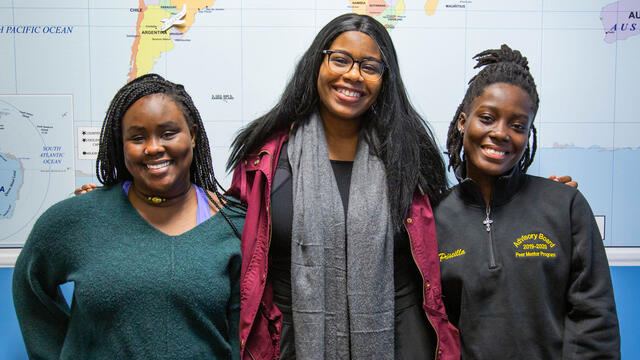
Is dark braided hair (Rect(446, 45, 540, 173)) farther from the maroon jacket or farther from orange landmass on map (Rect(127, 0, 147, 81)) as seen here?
orange landmass on map (Rect(127, 0, 147, 81))

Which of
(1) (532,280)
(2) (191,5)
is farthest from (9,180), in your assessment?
(1) (532,280)

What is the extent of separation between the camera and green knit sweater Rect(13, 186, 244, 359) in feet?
3.46

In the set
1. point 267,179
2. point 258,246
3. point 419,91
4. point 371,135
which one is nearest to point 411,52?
point 419,91

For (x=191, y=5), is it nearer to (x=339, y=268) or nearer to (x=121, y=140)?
(x=121, y=140)

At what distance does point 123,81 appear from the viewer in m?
1.86

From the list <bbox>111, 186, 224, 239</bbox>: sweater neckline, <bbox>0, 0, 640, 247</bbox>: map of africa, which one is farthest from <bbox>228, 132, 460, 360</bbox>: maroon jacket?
<bbox>0, 0, 640, 247</bbox>: map of africa

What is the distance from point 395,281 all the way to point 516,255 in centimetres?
40

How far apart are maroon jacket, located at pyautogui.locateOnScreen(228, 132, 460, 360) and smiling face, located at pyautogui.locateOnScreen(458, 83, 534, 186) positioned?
0.27 meters

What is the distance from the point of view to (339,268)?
4.23 feet

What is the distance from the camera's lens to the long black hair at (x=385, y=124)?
133 cm

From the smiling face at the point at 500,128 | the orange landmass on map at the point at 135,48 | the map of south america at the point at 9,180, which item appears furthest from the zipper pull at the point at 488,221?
the map of south america at the point at 9,180

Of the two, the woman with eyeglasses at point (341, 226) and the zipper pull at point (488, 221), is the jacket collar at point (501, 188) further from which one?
the woman with eyeglasses at point (341, 226)

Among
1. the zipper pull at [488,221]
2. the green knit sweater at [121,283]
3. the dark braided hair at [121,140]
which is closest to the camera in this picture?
the green knit sweater at [121,283]

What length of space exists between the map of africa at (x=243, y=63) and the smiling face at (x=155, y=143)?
73 centimetres
